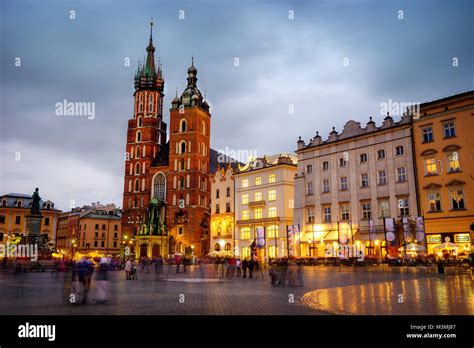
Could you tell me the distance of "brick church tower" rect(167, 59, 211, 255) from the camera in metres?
82.2

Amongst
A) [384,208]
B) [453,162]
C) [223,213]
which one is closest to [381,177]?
[384,208]

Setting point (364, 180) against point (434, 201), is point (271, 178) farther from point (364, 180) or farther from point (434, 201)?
point (434, 201)

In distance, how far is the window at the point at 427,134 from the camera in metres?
43.7

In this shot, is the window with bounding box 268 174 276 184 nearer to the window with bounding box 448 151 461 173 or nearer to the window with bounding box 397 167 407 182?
the window with bounding box 397 167 407 182

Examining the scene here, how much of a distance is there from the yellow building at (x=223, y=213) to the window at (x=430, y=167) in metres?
32.5

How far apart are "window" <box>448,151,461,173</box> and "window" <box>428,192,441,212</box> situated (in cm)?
285

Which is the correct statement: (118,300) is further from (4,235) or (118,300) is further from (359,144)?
(4,235)

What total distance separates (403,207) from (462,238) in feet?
21.8

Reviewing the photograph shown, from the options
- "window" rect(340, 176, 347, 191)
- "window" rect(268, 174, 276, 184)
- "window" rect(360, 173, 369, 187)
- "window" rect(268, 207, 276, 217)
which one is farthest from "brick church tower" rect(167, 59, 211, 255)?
"window" rect(360, 173, 369, 187)

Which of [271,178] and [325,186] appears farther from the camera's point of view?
[271,178]

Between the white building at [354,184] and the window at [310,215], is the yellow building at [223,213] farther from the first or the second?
the window at [310,215]

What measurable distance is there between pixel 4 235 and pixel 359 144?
7060 centimetres

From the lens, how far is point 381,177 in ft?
155

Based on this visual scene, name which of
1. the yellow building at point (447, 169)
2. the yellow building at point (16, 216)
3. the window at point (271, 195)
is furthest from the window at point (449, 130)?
the yellow building at point (16, 216)
